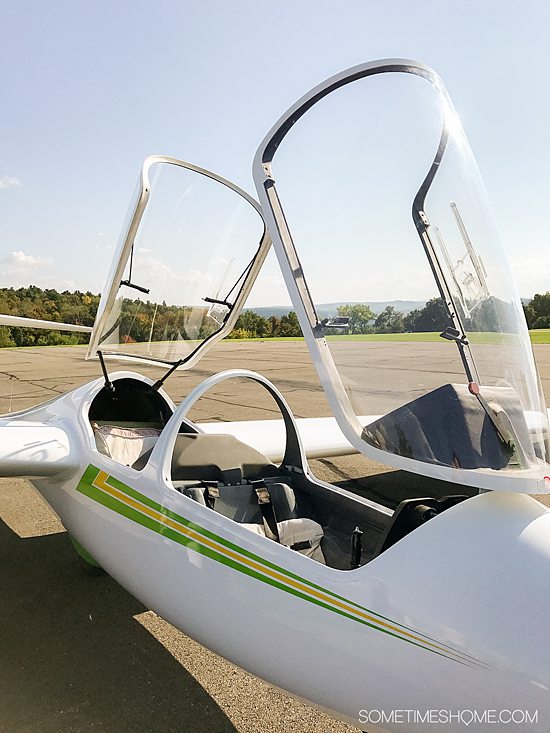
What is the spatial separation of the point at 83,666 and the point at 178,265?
7.83 feet

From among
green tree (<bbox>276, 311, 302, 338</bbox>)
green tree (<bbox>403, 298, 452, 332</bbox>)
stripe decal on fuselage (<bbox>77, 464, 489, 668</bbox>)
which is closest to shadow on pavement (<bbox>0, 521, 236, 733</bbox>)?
stripe decal on fuselage (<bbox>77, 464, 489, 668</bbox>)

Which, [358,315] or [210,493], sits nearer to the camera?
[358,315]

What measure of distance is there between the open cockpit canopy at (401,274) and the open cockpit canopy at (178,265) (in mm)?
1300

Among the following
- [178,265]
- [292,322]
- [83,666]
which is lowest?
[83,666]

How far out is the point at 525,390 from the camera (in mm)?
2244

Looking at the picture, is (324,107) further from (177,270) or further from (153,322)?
(153,322)

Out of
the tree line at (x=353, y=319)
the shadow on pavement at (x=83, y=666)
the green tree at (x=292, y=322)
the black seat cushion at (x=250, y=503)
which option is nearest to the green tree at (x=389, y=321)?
the tree line at (x=353, y=319)

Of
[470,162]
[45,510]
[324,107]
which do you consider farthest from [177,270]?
[45,510]

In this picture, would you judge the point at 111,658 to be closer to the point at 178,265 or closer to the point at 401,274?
the point at 178,265

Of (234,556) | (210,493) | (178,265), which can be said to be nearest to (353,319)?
(234,556)

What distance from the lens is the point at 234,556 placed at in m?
2.51

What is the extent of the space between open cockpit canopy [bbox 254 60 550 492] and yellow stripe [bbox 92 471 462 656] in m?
0.54

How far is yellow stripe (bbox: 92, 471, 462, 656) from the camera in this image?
201 cm

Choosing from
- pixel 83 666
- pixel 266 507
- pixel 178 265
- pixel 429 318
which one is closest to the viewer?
pixel 429 318
